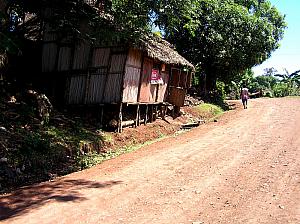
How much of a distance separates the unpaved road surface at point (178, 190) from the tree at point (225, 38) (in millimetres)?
14386

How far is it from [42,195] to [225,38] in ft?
68.8

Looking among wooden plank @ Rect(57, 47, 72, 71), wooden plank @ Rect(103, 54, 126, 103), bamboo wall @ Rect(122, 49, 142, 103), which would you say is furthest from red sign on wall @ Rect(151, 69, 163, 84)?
wooden plank @ Rect(57, 47, 72, 71)

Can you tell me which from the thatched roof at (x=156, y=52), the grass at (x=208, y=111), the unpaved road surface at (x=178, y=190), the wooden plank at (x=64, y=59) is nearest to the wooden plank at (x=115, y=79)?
the thatched roof at (x=156, y=52)

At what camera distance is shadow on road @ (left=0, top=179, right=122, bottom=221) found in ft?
22.2

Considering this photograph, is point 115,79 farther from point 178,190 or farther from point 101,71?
point 178,190

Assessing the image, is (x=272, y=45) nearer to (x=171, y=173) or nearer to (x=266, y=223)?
(x=171, y=173)

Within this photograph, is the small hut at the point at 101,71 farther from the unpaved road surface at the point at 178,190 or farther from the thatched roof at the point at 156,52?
the unpaved road surface at the point at 178,190

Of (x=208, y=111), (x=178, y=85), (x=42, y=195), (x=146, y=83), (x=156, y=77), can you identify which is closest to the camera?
(x=42, y=195)

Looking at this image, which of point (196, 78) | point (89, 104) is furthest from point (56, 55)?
point (196, 78)

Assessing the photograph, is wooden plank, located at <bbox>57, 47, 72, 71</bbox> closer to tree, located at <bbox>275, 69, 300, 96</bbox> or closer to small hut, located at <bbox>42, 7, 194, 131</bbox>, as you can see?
small hut, located at <bbox>42, 7, 194, 131</bbox>

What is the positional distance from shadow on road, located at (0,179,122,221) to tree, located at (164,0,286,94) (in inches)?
710

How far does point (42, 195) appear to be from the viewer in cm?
757

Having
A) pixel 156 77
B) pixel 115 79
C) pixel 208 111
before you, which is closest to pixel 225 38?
pixel 208 111

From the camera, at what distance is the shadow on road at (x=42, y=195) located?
22.2ft
